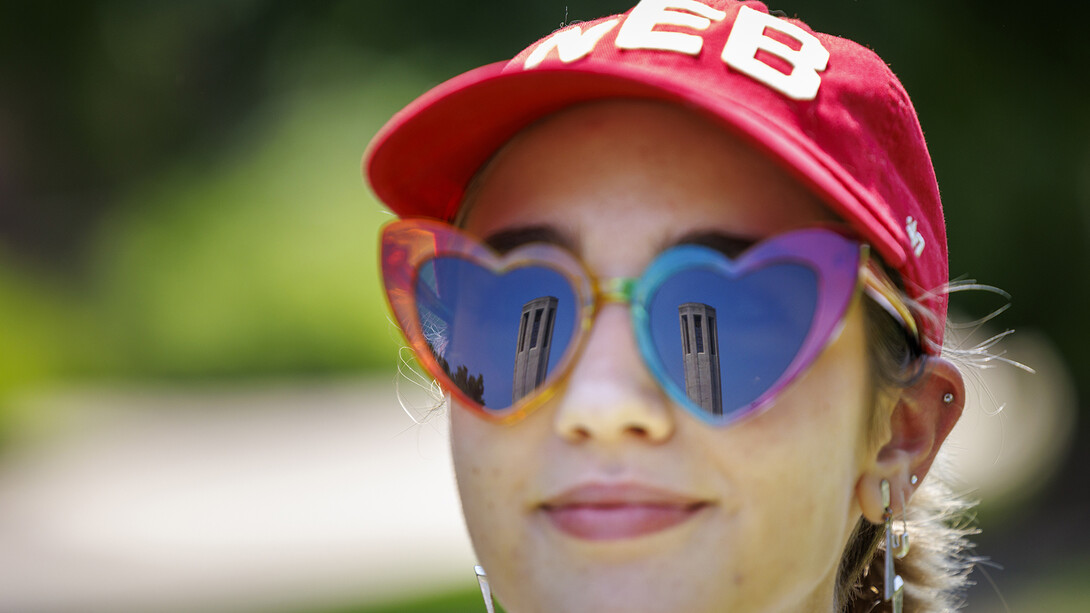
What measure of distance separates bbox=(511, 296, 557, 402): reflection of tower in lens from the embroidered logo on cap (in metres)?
0.33

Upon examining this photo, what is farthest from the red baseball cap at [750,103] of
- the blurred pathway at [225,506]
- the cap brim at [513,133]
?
the blurred pathway at [225,506]

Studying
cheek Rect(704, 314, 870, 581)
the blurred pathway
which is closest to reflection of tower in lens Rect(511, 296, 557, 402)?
cheek Rect(704, 314, 870, 581)

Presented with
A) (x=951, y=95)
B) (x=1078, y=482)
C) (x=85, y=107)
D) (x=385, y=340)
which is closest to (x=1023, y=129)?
(x=951, y=95)

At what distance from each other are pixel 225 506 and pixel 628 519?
515 cm

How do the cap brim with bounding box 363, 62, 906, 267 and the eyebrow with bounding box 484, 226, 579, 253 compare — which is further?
the eyebrow with bounding box 484, 226, 579, 253

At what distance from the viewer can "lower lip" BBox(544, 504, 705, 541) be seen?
4.43ft

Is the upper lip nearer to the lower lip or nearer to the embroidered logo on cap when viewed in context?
the lower lip

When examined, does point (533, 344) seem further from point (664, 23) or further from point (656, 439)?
point (664, 23)

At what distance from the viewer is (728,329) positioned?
135cm

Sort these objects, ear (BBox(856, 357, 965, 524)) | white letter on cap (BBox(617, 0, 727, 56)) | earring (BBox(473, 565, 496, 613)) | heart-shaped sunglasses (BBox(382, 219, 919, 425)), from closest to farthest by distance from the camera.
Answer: heart-shaped sunglasses (BBox(382, 219, 919, 425)) < white letter on cap (BBox(617, 0, 727, 56)) < ear (BBox(856, 357, 965, 524)) < earring (BBox(473, 565, 496, 613))

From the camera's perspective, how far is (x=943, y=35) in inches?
319

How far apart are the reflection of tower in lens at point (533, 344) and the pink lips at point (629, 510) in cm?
16

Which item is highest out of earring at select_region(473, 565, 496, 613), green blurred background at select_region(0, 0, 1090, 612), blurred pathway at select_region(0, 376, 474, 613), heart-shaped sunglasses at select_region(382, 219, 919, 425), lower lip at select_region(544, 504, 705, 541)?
green blurred background at select_region(0, 0, 1090, 612)

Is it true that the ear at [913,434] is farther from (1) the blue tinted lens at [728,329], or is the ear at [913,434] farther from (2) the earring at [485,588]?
(2) the earring at [485,588]
